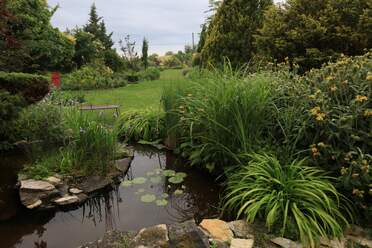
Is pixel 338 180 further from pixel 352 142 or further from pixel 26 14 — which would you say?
pixel 26 14

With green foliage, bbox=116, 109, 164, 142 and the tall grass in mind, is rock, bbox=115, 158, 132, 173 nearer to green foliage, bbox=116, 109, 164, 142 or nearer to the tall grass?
the tall grass

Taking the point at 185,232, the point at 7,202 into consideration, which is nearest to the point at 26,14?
the point at 7,202

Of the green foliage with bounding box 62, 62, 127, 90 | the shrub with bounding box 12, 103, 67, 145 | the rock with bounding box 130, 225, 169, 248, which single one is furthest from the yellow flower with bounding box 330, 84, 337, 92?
the green foliage with bounding box 62, 62, 127, 90

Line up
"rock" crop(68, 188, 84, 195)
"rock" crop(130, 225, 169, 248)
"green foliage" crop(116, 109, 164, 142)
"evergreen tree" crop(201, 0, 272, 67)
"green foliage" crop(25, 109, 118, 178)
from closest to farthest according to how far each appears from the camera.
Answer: "rock" crop(130, 225, 169, 248) → "rock" crop(68, 188, 84, 195) → "green foliage" crop(25, 109, 118, 178) → "green foliage" crop(116, 109, 164, 142) → "evergreen tree" crop(201, 0, 272, 67)

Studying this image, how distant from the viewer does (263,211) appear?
2.39m

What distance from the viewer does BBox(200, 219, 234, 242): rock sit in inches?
86.5

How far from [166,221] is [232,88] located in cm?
155

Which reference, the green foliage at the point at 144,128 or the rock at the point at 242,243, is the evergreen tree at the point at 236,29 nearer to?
the green foliage at the point at 144,128

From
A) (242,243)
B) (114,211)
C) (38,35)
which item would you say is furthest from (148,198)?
(38,35)

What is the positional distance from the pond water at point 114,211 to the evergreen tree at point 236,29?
3461mm

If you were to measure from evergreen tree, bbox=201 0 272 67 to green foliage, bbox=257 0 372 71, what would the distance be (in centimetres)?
69

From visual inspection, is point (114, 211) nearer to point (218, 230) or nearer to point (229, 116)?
point (218, 230)

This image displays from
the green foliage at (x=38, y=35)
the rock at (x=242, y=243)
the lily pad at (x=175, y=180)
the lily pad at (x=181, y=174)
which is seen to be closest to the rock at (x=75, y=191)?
the lily pad at (x=175, y=180)

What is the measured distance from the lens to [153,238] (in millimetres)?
2092
